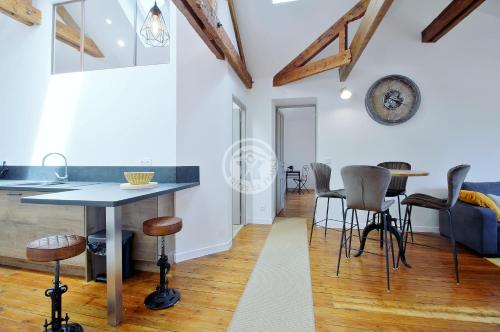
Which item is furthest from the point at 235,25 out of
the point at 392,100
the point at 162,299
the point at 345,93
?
the point at 162,299

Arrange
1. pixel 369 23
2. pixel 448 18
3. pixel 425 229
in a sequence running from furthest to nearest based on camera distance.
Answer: pixel 425 229
pixel 448 18
pixel 369 23

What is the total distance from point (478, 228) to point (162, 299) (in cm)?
353

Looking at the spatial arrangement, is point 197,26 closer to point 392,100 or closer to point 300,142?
point 392,100

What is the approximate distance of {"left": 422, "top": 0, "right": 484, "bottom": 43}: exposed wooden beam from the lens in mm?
2734

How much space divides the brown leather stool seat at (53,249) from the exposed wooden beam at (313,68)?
3496 millimetres

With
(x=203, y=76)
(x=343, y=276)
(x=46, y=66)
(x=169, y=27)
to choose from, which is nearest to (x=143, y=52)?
(x=169, y=27)

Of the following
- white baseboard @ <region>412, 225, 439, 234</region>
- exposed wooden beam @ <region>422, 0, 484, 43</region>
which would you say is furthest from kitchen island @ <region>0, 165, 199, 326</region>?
exposed wooden beam @ <region>422, 0, 484, 43</region>

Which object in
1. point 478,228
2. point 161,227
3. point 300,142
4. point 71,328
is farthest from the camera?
point 300,142

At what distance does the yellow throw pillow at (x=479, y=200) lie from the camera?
2672 mm

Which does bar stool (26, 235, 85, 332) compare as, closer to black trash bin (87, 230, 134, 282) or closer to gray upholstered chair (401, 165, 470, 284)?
black trash bin (87, 230, 134, 282)

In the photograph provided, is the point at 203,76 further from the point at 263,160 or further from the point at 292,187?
the point at 292,187

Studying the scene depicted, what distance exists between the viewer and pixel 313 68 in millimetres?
3434

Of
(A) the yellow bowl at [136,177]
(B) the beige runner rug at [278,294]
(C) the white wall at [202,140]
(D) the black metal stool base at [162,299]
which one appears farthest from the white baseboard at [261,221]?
(A) the yellow bowl at [136,177]

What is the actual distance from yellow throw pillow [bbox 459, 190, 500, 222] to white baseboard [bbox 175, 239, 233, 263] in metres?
3.16
